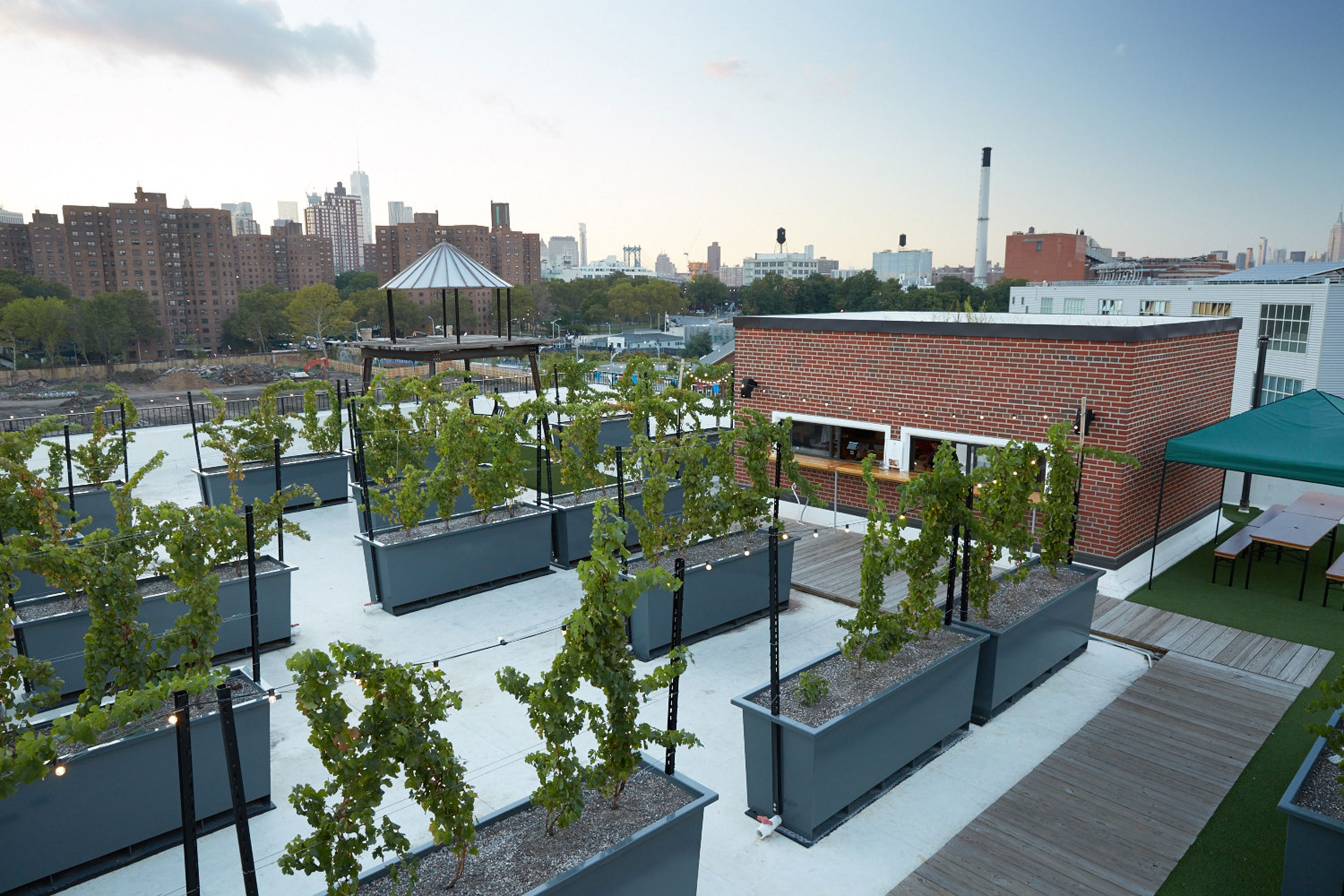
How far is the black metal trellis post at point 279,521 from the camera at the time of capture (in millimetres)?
8586

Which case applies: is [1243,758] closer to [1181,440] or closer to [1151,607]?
[1151,607]

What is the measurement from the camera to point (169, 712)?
235 inches

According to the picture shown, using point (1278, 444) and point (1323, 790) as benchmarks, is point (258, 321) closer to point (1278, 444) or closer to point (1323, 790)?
point (1278, 444)

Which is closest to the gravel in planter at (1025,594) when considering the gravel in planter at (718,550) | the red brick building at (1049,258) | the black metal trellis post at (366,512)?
the gravel in planter at (718,550)

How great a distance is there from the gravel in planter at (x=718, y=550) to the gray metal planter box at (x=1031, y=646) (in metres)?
2.58

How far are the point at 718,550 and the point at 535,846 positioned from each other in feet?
18.0

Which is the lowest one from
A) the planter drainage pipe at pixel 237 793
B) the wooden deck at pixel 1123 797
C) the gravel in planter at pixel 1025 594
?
the wooden deck at pixel 1123 797

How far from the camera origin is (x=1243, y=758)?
684 centimetres

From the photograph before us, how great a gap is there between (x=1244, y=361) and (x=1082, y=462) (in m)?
31.7

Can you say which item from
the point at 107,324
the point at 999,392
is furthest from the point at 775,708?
the point at 107,324

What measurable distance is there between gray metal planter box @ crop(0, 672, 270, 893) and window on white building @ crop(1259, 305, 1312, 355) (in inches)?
1471

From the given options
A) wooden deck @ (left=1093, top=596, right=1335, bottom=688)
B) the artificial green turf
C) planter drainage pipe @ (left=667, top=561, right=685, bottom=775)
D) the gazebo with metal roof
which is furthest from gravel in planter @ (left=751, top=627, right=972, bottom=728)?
the gazebo with metal roof

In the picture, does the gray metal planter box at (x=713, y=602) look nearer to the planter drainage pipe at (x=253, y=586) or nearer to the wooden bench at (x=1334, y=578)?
the planter drainage pipe at (x=253, y=586)

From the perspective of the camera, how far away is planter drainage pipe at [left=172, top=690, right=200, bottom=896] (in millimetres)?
4137
